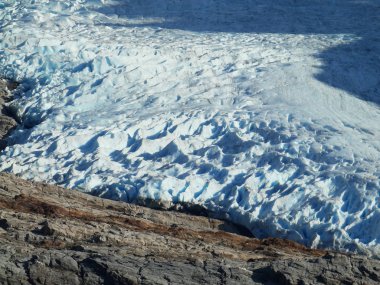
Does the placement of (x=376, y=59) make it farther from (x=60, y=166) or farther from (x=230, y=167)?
(x=60, y=166)

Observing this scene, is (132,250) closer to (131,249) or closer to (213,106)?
(131,249)

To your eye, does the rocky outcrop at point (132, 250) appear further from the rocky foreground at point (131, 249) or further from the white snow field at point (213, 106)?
the white snow field at point (213, 106)

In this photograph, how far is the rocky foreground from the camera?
361 inches

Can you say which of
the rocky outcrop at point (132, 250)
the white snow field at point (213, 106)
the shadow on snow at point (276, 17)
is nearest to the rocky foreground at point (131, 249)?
the rocky outcrop at point (132, 250)

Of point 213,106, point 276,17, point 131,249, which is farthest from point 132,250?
point 276,17

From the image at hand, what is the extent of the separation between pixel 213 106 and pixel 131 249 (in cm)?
785

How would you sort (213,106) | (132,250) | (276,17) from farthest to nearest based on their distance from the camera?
(276,17) < (213,106) < (132,250)

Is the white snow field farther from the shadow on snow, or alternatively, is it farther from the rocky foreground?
the rocky foreground

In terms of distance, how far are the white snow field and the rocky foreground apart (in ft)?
2.96

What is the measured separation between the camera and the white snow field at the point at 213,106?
14328mm

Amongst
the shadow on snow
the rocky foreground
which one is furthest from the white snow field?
the rocky foreground

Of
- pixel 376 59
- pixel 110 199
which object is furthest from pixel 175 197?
pixel 376 59

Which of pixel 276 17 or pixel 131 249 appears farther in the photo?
pixel 276 17

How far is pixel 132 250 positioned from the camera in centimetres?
1036
